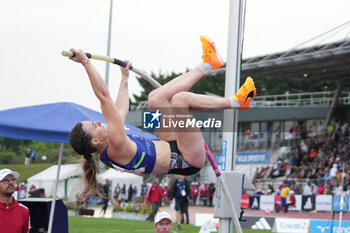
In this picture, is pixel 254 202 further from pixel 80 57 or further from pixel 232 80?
pixel 80 57

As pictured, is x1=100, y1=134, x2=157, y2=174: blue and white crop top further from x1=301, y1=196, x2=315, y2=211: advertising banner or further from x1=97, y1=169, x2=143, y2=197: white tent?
x1=97, y1=169, x2=143, y2=197: white tent

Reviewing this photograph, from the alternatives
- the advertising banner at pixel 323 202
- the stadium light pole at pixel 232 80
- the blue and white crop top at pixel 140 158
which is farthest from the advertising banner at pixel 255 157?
the blue and white crop top at pixel 140 158

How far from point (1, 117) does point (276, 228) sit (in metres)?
10.6

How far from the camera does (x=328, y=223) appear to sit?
46.9ft

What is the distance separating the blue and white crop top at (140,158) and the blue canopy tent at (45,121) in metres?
1.72

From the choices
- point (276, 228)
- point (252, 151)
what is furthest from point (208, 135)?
point (276, 228)

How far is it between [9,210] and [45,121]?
4.41 ft

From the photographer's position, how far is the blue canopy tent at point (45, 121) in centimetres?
735

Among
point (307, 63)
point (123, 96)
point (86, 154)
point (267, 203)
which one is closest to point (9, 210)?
point (86, 154)

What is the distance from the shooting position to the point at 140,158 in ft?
17.0

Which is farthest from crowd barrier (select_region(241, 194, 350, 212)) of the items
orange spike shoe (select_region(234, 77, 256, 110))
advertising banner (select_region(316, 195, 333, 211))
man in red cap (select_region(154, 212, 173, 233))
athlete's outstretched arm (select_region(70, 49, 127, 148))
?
athlete's outstretched arm (select_region(70, 49, 127, 148))

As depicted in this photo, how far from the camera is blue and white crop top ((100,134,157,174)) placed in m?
5.18

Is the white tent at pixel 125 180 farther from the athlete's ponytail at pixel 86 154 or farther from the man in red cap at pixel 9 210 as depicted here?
the athlete's ponytail at pixel 86 154

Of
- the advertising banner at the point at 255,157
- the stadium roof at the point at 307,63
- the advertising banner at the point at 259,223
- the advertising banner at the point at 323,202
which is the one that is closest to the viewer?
the advertising banner at the point at 259,223
